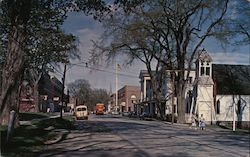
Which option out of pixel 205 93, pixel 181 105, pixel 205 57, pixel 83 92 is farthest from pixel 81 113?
pixel 83 92

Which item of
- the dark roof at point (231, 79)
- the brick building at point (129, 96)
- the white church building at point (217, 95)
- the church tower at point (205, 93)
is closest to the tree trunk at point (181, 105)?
the white church building at point (217, 95)

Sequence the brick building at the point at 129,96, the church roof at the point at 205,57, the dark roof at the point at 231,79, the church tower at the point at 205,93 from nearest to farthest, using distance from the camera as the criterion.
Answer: the church tower at the point at 205,93, the church roof at the point at 205,57, the dark roof at the point at 231,79, the brick building at the point at 129,96

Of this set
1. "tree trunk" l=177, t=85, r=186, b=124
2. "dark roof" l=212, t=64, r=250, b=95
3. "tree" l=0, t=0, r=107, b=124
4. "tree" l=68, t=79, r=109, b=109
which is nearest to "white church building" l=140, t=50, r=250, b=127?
"dark roof" l=212, t=64, r=250, b=95

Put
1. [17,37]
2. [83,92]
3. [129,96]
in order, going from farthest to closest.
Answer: [129,96] → [83,92] → [17,37]

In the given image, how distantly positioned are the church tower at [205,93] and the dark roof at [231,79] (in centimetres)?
127

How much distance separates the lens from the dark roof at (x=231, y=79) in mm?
66750

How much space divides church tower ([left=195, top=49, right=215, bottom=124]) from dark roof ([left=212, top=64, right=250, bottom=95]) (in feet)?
4.16

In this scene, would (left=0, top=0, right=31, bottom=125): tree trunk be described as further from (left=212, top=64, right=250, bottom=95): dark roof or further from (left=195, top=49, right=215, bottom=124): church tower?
(left=212, top=64, right=250, bottom=95): dark roof

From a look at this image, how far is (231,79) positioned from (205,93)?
535 cm

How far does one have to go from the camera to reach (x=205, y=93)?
66125 mm

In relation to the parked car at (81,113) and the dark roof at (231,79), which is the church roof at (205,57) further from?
the parked car at (81,113)

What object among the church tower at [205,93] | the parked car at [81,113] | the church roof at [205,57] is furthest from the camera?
the parked car at [81,113]

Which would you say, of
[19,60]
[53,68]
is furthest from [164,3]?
[19,60]

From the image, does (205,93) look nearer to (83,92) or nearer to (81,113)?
(81,113)
